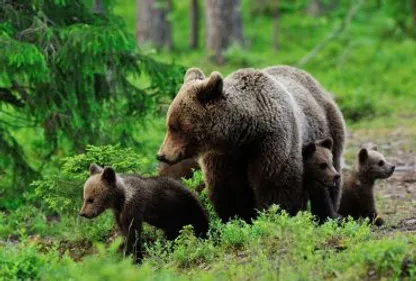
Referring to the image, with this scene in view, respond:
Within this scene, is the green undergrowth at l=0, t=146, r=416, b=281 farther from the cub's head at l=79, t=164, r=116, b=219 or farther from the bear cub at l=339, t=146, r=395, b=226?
the bear cub at l=339, t=146, r=395, b=226

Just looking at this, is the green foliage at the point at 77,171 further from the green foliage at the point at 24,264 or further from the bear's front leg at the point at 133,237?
the green foliage at the point at 24,264

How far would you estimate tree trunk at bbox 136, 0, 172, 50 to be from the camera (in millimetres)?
30109

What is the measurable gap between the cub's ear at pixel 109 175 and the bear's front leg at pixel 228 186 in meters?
0.90

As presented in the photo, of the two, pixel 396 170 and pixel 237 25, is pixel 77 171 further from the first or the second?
pixel 237 25

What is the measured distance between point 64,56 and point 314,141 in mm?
3293

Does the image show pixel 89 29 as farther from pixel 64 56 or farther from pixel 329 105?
pixel 329 105

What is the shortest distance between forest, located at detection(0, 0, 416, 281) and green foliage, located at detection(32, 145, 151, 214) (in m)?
0.02

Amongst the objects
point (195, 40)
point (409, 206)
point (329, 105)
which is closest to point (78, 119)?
point (329, 105)

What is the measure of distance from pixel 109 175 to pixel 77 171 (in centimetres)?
136

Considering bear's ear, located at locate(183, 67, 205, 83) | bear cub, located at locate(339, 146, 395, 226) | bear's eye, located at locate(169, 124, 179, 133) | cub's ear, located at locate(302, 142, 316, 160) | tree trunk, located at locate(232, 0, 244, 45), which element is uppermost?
bear's ear, located at locate(183, 67, 205, 83)

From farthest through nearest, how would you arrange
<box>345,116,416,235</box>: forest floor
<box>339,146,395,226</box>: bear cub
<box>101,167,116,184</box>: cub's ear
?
<box>339,146,395,226</box>: bear cub < <box>345,116,416,235</box>: forest floor < <box>101,167,116,184</box>: cub's ear

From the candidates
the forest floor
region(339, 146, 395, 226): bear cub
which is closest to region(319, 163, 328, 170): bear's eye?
the forest floor

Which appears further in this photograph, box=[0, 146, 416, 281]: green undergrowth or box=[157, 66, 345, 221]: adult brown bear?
box=[157, 66, 345, 221]: adult brown bear

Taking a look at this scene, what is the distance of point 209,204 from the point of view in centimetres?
973
